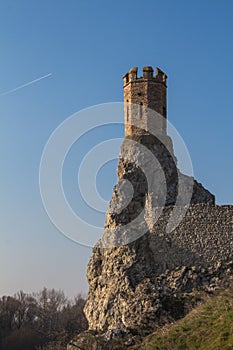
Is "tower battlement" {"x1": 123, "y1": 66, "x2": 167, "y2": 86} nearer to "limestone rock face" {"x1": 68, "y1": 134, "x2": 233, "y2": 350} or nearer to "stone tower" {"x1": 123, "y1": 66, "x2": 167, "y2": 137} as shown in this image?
"stone tower" {"x1": 123, "y1": 66, "x2": 167, "y2": 137}

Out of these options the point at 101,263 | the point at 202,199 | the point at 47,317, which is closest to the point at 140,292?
the point at 101,263

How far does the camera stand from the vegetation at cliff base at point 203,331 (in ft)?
90.6

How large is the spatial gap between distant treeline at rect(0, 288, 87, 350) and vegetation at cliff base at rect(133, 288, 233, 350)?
102 ft

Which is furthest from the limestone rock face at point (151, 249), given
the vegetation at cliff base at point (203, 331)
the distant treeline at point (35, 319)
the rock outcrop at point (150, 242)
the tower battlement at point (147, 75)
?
the distant treeline at point (35, 319)

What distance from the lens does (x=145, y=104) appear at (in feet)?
138

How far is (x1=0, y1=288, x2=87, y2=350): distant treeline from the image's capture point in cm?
6322

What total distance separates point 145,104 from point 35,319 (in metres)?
41.2

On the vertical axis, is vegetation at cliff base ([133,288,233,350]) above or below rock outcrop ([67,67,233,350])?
below

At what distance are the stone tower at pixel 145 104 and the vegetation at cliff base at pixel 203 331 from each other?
14444 mm

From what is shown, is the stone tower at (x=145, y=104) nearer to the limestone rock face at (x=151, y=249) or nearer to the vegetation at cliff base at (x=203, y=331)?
the limestone rock face at (x=151, y=249)

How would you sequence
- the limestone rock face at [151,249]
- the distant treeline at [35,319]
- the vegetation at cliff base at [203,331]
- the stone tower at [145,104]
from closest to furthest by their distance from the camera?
the vegetation at cliff base at [203,331] → the limestone rock face at [151,249] → the stone tower at [145,104] → the distant treeline at [35,319]

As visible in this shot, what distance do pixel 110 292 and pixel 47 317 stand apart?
40421 mm

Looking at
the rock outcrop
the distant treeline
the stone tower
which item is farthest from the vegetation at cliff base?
the distant treeline

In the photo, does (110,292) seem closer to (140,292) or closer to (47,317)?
(140,292)
